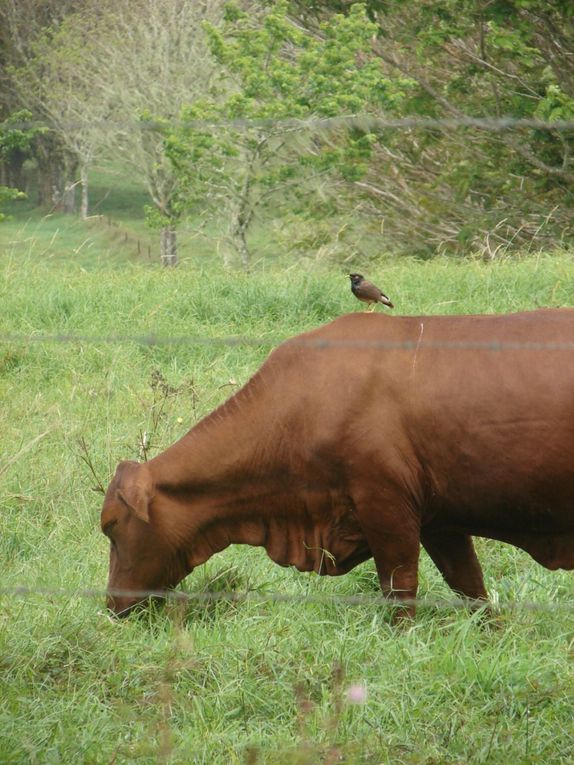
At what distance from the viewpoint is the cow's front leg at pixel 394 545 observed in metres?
4.96

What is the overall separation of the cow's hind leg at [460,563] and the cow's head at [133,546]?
1.06 meters

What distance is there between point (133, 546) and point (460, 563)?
4.28 feet

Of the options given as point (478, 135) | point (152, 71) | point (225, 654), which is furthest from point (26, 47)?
point (225, 654)

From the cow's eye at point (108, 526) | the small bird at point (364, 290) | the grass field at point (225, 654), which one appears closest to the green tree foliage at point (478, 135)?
the small bird at point (364, 290)

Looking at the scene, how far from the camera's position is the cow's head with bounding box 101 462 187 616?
17.3 feet

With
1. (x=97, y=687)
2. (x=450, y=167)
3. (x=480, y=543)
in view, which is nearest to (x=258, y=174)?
(x=450, y=167)

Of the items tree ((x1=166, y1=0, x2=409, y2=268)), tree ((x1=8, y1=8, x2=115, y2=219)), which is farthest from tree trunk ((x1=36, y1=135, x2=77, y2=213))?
tree ((x1=166, y1=0, x2=409, y2=268))

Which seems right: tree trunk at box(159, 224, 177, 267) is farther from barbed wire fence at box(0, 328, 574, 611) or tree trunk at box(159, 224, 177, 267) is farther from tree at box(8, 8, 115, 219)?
barbed wire fence at box(0, 328, 574, 611)

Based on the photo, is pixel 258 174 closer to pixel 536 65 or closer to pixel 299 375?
pixel 536 65

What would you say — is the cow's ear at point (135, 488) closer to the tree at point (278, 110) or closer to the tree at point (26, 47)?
the tree at point (278, 110)

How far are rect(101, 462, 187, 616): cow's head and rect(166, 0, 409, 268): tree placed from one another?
11557 millimetres

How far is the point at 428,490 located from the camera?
497 cm

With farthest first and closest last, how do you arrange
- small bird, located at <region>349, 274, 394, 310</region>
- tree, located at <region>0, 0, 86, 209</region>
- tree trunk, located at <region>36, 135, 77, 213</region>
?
tree trunk, located at <region>36, 135, 77, 213</region> < tree, located at <region>0, 0, 86, 209</region> < small bird, located at <region>349, 274, 394, 310</region>

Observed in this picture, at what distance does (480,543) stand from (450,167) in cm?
1133
